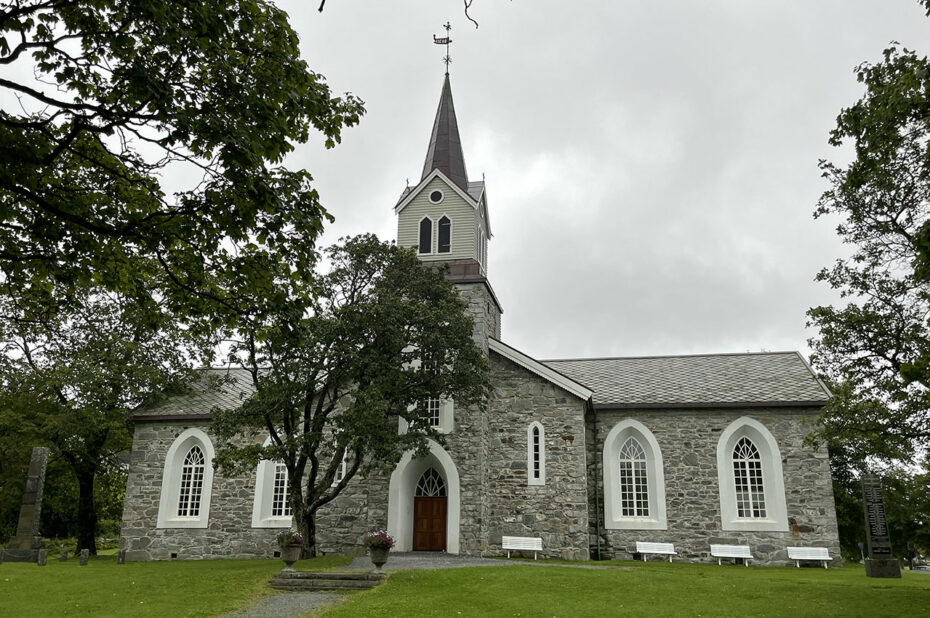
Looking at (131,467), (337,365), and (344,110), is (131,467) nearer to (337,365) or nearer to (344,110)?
(337,365)

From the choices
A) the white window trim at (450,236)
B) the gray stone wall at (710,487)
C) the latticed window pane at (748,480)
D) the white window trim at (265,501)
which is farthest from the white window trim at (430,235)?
the latticed window pane at (748,480)

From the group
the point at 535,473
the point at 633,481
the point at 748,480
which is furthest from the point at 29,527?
the point at 748,480

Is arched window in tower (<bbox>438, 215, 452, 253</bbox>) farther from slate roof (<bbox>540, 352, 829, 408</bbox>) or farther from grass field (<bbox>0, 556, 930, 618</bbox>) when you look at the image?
grass field (<bbox>0, 556, 930, 618</bbox>)

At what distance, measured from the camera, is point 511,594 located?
13562 mm

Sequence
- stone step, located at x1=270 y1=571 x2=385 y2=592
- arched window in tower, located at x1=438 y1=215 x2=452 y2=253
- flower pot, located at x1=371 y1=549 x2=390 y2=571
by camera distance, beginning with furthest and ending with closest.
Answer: arched window in tower, located at x1=438 y1=215 x2=452 y2=253 < flower pot, located at x1=371 y1=549 x2=390 y2=571 < stone step, located at x1=270 y1=571 x2=385 y2=592

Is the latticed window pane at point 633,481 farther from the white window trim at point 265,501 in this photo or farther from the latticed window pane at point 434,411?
the white window trim at point 265,501

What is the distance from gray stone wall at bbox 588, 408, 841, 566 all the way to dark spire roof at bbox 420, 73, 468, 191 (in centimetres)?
1087

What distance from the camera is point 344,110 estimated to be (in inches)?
351

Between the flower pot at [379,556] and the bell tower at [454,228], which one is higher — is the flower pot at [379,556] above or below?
below

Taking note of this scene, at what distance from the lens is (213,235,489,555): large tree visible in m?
18.0

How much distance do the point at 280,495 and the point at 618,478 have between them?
38.8ft

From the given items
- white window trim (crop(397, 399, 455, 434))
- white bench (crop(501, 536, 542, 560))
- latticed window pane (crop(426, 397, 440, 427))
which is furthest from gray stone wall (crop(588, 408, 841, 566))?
latticed window pane (crop(426, 397, 440, 427))

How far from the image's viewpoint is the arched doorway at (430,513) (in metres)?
22.0

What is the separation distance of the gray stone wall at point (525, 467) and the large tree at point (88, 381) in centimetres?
1056
